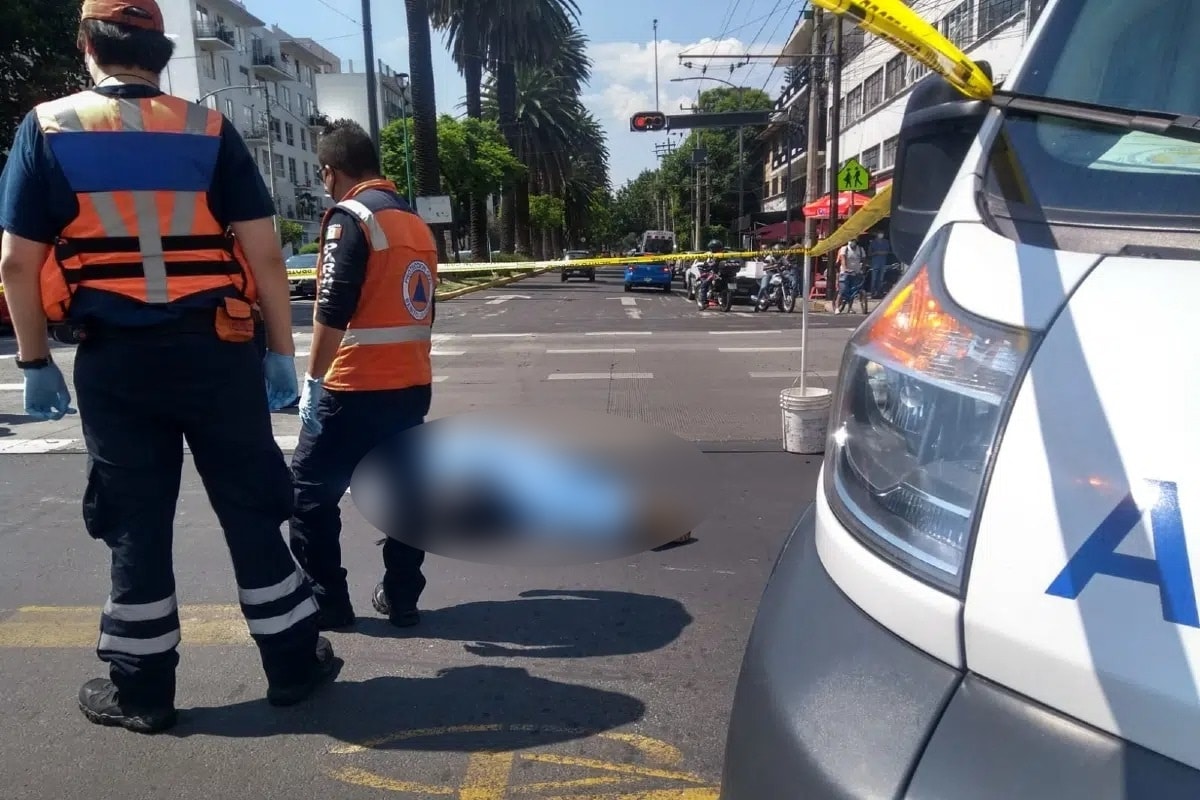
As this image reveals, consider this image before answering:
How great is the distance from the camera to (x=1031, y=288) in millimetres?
1290

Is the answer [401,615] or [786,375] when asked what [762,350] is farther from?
[401,615]

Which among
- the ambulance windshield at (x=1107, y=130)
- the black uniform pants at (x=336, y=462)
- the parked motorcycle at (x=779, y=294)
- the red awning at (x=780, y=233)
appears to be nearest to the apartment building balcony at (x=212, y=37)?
the red awning at (x=780, y=233)

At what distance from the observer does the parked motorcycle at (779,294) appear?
2152 cm

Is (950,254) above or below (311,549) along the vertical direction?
above

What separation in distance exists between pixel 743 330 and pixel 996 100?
1403 cm

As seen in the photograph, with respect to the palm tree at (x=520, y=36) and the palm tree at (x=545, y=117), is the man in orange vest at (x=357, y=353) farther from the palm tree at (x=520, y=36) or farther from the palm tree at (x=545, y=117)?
the palm tree at (x=545, y=117)

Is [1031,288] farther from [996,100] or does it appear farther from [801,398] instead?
[801,398]

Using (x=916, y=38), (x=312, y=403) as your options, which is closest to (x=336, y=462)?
(x=312, y=403)

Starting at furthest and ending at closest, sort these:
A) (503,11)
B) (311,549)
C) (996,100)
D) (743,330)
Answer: (503,11) < (743,330) < (311,549) < (996,100)

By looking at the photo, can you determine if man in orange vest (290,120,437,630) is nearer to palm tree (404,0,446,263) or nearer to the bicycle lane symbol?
the bicycle lane symbol

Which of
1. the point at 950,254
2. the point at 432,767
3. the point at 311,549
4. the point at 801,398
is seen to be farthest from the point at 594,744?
the point at 801,398

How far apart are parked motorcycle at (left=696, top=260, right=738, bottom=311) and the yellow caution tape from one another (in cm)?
2053

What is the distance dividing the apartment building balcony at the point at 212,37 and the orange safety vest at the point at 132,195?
61.6m

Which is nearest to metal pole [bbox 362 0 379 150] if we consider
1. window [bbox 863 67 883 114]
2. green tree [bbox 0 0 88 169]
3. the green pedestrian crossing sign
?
green tree [bbox 0 0 88 169]
